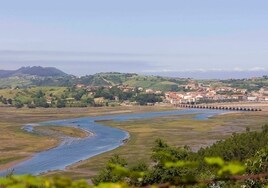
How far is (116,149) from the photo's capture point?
85188mm

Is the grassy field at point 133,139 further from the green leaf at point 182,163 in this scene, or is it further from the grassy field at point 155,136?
the green leaf at point 182,163

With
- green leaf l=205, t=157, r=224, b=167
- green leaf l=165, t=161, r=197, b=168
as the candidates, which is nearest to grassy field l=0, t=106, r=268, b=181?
green leaf l=165, t=161, r=197, b=168

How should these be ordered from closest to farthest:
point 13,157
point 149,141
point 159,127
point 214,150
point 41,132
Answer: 1. point 214,150
2. point 13,157
3. point 149,141
4. point 41,132
5. point 159,127

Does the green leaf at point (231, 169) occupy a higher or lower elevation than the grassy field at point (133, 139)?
higher

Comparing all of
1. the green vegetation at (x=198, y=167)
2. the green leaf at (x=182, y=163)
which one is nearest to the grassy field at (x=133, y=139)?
the green vegetation at (x=198, y=167)

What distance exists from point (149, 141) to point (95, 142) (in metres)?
10.2

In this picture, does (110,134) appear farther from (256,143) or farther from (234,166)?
(234,166)

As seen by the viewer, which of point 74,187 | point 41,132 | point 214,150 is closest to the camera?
point 74,187

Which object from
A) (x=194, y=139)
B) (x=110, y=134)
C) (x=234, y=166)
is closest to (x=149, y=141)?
(x=194, y=139)

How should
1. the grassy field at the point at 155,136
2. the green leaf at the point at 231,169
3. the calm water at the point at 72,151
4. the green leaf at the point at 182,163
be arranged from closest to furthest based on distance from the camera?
the green leaf at the point at 231,169 < the green leaf at the point at 182,163 < the calm water at the point at 72,151 < the grassy field at the point at 155,136

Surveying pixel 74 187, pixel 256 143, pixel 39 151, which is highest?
pixel 74 187

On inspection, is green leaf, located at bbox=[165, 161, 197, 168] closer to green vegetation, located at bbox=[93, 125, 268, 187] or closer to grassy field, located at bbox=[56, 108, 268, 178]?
green vegetation, located at bbox=[93, 125, 268, 187]

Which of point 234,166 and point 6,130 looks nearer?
point 234,166

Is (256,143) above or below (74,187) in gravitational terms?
below
